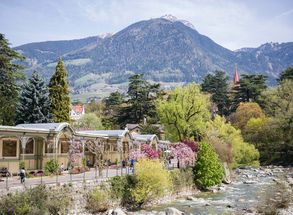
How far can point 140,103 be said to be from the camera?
74.4 meters

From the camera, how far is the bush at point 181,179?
36750 millimetres

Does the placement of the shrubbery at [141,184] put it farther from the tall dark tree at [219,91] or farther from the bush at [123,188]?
the tall dark tree at [219,91]

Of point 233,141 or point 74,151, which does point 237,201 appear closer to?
point 74,151

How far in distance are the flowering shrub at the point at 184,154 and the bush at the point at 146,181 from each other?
1122 cm

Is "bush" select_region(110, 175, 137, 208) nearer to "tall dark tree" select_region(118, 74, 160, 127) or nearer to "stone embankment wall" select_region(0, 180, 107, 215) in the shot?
"stone embankment wall" select_region(0, 180, 107, 215)

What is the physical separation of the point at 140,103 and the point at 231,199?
41.6 metres

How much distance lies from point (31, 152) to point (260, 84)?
62.8m

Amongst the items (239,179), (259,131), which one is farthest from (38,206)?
(259,131)

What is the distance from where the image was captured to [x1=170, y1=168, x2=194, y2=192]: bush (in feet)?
121

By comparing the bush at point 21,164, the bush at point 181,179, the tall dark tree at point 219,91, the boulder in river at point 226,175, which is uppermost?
the tall dark tree at point 219,91

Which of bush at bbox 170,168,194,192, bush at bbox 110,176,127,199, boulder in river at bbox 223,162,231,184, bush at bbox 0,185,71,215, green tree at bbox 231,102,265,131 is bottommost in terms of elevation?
boulder in river at bbox 223,162,231,184

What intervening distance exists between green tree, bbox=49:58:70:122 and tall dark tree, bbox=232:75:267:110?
4627 cm

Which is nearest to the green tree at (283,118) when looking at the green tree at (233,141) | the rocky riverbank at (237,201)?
the green tree at (233,141)

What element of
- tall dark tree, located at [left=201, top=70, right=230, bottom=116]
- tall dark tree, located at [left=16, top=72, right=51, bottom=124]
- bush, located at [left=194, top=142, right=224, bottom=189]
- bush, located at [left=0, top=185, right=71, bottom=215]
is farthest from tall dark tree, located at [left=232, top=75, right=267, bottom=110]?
bush, located at [left=0, top=185, right=71, bottom=215]
